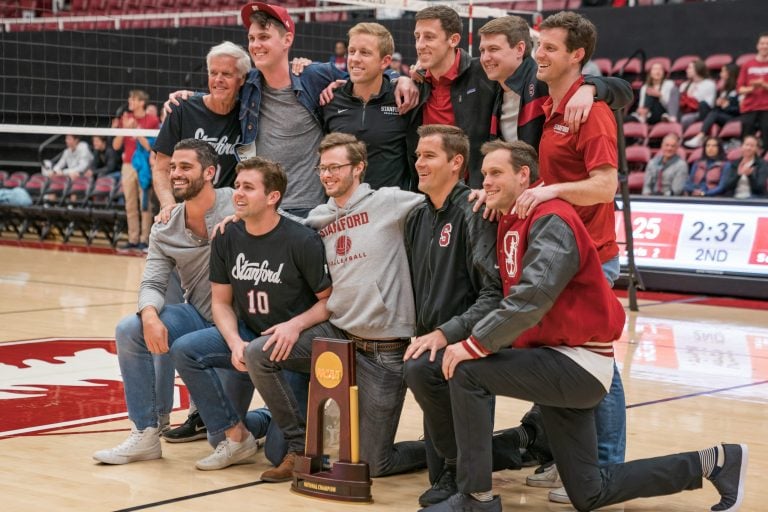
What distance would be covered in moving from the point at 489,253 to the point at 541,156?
0.53 m

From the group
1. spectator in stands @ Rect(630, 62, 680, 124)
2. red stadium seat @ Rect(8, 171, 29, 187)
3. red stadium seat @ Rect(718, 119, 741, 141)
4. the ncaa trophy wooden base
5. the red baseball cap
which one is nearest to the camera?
the ncaa trophy wooden base

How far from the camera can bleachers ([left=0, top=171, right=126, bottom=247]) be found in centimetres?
1675

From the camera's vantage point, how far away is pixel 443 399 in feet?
15.4

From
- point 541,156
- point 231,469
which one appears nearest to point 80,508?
point 231,469

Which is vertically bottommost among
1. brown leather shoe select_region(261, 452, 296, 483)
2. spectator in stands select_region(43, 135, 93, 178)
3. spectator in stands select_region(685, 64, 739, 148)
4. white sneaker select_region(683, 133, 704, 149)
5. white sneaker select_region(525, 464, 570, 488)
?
white sneaker select_region(525, 464, 570, 488)

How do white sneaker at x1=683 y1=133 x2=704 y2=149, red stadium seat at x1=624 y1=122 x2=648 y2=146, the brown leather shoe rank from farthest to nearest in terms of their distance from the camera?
red stadium seat at x1=624 y1=122 x2=648 y2=146 → white sneaker at x1=683 y1=133 x2=704 y2=149 → the brown leather shoe

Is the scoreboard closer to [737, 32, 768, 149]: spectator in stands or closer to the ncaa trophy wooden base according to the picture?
[737, 32, 768, 149]: spectator in stands

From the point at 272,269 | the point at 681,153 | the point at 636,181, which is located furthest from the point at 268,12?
the point at 636,181

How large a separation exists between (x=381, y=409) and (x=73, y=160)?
1440 cm

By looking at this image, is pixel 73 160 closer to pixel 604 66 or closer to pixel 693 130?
pixel 604 66

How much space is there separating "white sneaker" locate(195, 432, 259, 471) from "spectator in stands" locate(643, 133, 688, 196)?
8.78m

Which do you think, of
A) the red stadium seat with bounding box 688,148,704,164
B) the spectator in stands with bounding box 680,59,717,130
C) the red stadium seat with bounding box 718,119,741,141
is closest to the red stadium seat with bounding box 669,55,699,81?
the spectator in stands with bounding box 680,59,717,130

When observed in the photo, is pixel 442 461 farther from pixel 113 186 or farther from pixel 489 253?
pixel 113 186

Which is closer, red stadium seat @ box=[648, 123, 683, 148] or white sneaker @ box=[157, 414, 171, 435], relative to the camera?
white sneaker @ box=[157, 414, 171, 435]
